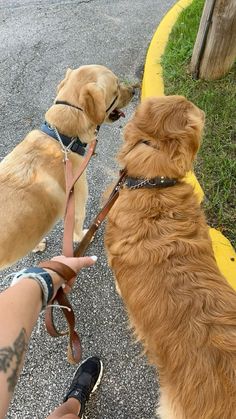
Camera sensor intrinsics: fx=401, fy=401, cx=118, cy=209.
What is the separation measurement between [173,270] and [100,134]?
2326mm

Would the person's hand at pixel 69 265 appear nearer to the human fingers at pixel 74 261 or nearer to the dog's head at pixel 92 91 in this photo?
the human fingers at pixel 74 261

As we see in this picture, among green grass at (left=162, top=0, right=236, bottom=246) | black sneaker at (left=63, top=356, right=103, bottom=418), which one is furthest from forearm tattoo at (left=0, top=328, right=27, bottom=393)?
green grass at (left=162, top=0, right=236, bottom=246)

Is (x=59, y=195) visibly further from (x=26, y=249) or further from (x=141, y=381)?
(x=141, y=381)

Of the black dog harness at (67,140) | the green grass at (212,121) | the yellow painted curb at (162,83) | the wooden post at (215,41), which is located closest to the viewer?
the black dog harness at (67,140)

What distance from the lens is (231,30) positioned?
→ 358 centimetres

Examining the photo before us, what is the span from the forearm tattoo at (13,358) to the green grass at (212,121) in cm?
203

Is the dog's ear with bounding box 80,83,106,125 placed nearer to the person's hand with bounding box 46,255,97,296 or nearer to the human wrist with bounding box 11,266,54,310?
the person's hand with bounding box 46,255,97,296

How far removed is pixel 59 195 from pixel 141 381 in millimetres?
1372

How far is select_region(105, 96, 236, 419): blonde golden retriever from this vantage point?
70.6 inches

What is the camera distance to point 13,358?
1.42m

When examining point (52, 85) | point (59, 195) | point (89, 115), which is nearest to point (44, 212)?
point (59, 195)

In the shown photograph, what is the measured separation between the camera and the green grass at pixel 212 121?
3205 millimetres

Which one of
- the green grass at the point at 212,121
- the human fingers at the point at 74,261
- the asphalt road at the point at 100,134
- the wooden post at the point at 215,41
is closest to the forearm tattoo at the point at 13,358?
the human fingers at the point at 74,261

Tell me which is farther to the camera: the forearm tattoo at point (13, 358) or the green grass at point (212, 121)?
the green grass at point (212, 121)
